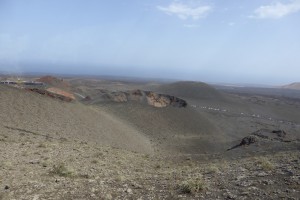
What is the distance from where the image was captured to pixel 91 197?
10477 mm

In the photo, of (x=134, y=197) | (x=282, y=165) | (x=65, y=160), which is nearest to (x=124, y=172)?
(x=65, y=160)

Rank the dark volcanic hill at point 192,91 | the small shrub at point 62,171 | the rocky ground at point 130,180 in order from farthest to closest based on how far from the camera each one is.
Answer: the dark volcanic hill at point 192,91, the small shrub at point 62,171, the rocky ground at point 130,180

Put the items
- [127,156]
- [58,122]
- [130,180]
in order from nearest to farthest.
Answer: [130,180] → [127,156] → [58,122]

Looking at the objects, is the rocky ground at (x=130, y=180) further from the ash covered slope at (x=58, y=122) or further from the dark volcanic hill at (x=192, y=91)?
the dark volcanic hill at (x=192, y=91)

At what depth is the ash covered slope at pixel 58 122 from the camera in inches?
1008

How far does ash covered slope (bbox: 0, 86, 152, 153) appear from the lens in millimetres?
25609

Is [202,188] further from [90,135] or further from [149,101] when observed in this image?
[149,101]

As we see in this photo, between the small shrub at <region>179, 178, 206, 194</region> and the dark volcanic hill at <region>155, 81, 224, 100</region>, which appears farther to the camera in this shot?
the dark volcanic hill at <region>155, 81, 224, 100</region>

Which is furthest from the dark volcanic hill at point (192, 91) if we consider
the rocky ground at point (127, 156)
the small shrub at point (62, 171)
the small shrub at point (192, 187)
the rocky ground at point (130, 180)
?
the small shrub at point (192, 187)

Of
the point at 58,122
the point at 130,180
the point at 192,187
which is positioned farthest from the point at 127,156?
the point at 58,122

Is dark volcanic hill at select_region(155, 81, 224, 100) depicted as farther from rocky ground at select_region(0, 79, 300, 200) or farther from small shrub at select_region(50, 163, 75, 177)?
small shrub at select_region(50, 163, 75, 177)

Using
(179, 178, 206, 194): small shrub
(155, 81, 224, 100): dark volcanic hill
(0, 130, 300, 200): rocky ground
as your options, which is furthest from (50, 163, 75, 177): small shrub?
(155, 81, 224, 100): dark volcanic hill

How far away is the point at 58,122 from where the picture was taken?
28719mm

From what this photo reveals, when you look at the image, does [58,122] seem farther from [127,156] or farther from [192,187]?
[192,187]
